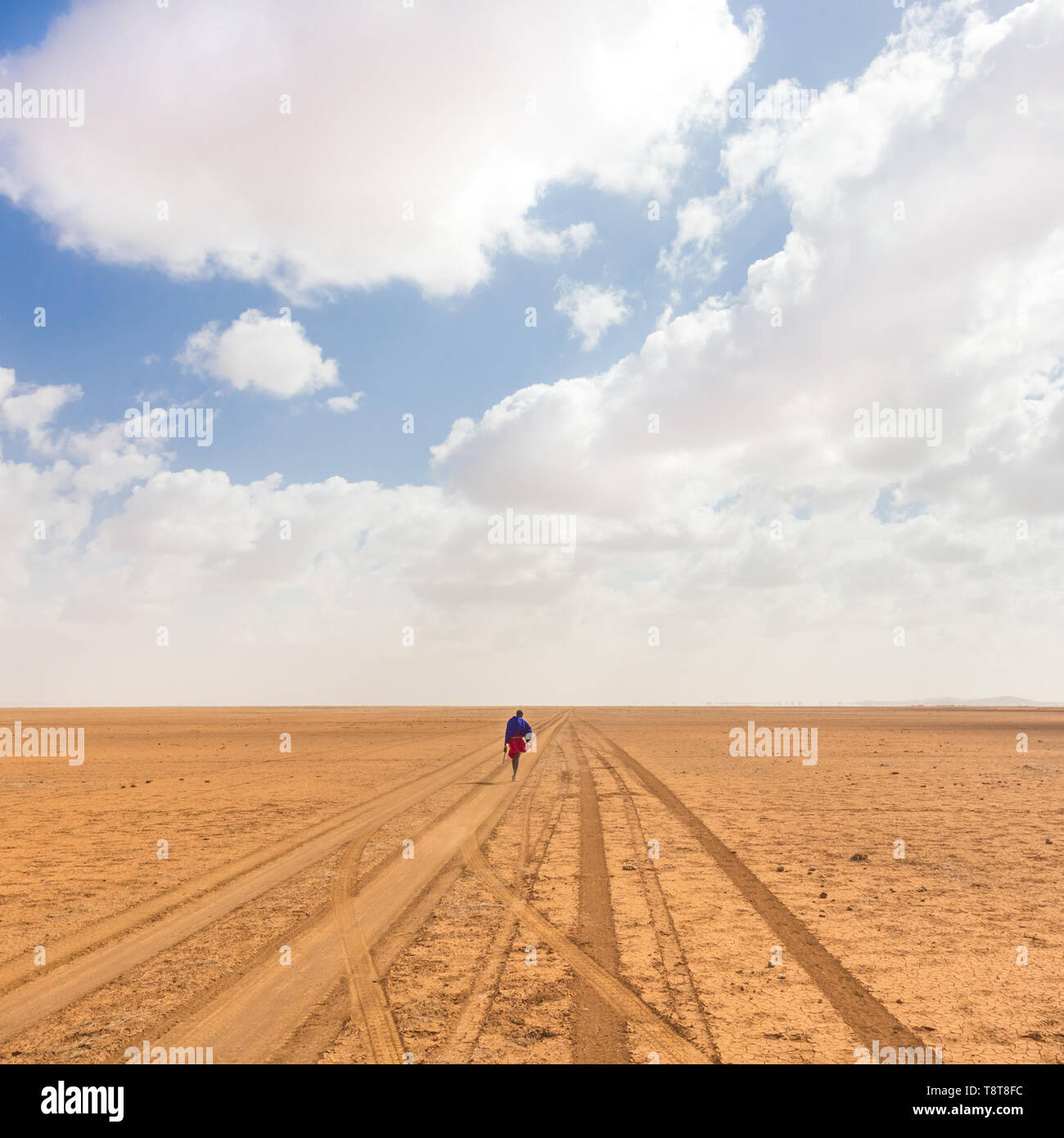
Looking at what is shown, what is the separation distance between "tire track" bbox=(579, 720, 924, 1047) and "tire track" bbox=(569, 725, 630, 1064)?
197 cm

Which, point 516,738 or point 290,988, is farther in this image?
point 516,738

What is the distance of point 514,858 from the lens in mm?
12102

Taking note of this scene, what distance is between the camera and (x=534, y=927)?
8453 millimetres

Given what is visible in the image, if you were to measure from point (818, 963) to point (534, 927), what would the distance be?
319 centimetres

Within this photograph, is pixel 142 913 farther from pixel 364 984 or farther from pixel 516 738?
pixel 516 738

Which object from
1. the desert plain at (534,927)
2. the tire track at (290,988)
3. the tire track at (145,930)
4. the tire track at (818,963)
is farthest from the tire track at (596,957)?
the tire track at (145,930)

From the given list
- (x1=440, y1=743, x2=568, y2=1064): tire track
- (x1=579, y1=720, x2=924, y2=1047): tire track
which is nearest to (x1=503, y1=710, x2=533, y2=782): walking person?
(x1=579, y1=720, x2=924, y2=1047): tire track

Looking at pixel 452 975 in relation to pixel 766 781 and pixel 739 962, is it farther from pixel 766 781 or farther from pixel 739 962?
pixel 766 781

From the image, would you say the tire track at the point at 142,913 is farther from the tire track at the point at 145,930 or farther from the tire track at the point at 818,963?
the tire track at the point at 818,963

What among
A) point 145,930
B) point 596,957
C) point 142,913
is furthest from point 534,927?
point 142,913

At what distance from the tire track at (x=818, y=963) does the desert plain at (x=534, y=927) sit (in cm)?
3
